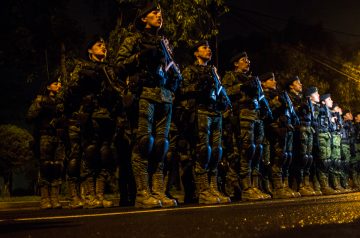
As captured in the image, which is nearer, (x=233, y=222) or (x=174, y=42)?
(x=233, y=222)

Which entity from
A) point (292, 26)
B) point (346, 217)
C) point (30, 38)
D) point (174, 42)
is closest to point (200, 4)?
point (174, 42)

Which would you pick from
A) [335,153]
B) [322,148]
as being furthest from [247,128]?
[335,153]

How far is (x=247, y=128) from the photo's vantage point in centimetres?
879

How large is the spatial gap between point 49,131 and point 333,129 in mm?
7198

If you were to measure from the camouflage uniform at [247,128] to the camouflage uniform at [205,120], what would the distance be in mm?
974

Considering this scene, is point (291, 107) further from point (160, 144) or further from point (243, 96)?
point (160, 144)

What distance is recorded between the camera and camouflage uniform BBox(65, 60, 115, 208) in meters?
7.79

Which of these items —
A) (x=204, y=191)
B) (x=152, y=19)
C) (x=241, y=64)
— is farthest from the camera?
(x=241, y=64)

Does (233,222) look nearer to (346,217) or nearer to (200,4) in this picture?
(346,217)

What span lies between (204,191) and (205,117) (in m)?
1.03

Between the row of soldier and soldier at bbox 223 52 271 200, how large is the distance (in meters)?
0.02

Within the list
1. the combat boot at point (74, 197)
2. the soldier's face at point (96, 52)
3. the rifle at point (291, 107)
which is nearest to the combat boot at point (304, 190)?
the rifle at point (291, 107)

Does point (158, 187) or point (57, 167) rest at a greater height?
point (57, 167)

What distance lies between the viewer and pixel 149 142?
623 centimetres
